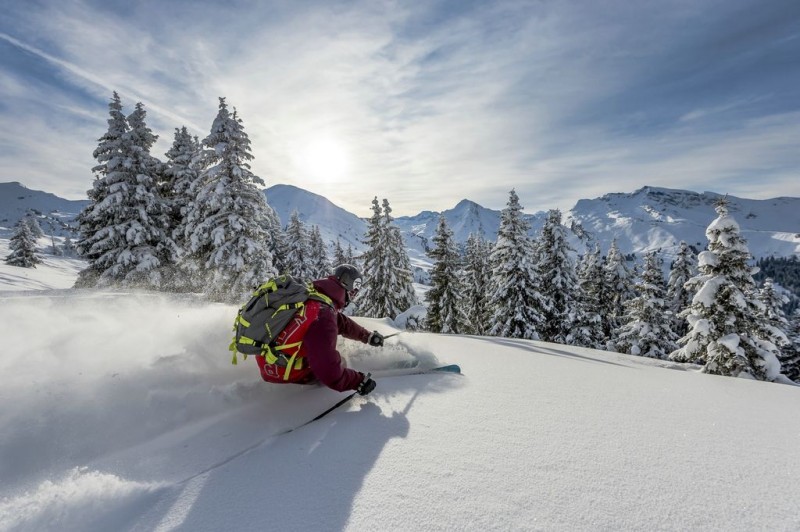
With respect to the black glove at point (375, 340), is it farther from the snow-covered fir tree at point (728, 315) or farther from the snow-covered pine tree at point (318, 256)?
the snow-covered pine tree at point (318, 256)

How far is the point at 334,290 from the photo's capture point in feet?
12.8

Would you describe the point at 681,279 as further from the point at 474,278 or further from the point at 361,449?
the point at 361,449

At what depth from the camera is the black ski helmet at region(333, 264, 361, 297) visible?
157 inches

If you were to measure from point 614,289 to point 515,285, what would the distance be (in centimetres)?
1256

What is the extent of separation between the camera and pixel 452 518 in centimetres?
195

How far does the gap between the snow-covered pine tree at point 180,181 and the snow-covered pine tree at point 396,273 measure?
13.0 metres

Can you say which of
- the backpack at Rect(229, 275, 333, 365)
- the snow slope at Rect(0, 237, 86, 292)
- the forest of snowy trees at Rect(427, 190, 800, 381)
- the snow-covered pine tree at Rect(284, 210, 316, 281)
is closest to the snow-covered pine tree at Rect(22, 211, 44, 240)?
the snow slope at Rect(0, 237, 86, 292)

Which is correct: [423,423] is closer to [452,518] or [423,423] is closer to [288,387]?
[452,518]

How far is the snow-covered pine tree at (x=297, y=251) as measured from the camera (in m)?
36.5

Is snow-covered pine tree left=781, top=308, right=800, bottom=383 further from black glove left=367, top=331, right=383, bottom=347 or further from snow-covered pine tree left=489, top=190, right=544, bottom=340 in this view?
black glove left=367, top=331, right=383, bottom=347

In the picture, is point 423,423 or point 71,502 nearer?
point 71,502

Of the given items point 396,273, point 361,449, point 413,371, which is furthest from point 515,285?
point 361,449

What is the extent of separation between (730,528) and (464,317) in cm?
2594

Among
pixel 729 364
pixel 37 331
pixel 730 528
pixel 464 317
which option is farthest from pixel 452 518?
pixel 464 317
